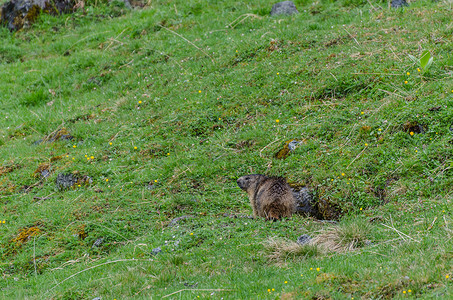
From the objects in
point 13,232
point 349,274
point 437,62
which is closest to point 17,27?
point 13,232

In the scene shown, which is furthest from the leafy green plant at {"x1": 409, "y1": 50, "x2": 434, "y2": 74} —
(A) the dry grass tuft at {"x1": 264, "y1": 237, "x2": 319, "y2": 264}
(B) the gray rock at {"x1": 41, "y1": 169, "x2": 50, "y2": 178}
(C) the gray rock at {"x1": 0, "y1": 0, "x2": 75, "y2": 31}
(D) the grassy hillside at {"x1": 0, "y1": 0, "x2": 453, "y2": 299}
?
(C) the gray rock at {"x1": 0, "y1": 0, "x2": 75, "y2": 31}

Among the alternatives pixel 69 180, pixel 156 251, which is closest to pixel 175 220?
pixel 156 251

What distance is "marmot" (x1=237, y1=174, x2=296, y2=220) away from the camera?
719 centimetres

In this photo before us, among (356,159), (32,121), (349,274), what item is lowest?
(32,121)

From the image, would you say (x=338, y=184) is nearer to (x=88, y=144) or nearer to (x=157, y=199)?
(x=157, y=199)

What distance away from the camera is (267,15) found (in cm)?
1484

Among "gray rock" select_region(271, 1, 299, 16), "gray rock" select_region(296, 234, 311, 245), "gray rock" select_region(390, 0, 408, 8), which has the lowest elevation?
"gray rock" select_region(296, 234, 311, 245)

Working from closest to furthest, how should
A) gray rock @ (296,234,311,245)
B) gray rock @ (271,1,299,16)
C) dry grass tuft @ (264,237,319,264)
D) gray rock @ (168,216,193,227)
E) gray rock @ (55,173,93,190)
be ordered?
dry grass tuft @ (264,237,319,264) < gray rock @ (296,234,311,245) < gray rock @ (168,216,193,227) < gray rock @ (55,173,93,190) < gray rock @ (271,1,299,16)

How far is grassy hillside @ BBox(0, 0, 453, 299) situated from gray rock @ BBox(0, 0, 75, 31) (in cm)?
390

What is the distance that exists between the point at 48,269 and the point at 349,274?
4565mm

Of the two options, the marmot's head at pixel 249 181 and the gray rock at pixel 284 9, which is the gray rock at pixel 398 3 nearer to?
the gray rock at pixel 284 9

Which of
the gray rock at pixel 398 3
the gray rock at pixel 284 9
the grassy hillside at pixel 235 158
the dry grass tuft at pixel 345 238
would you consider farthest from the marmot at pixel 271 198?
the gray rock at pixel 284 9

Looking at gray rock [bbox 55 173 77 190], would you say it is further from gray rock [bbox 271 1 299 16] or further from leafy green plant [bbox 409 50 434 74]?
gray rock [bbox 271 1 299 16]

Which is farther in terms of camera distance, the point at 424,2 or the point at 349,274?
the point at 424,2
